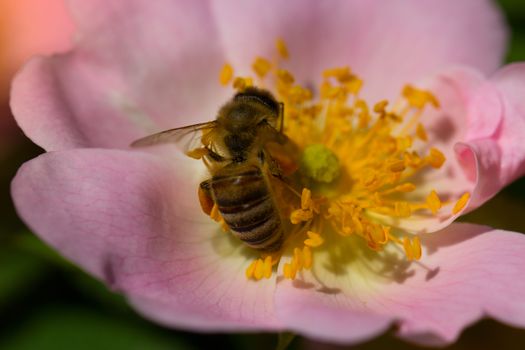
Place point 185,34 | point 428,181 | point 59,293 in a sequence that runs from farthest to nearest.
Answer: point 59,293
point 185,34
point 428,181

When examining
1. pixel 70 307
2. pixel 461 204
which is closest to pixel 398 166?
pixel 461 204

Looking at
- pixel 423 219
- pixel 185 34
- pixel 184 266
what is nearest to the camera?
pixel 184 266

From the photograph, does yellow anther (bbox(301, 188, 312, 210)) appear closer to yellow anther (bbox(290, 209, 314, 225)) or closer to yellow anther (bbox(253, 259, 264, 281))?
yellow anther (bbox(290, 209, 314, 225))

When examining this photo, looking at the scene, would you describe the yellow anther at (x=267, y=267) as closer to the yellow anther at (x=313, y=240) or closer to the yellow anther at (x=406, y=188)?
the yellow anther at (x=313, y=240)

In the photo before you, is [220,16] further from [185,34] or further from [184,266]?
[184,266]

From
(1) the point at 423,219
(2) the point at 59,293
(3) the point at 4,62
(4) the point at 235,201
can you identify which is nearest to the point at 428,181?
(1) the point at 423,219

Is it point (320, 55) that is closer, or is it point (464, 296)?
point (464, 296)

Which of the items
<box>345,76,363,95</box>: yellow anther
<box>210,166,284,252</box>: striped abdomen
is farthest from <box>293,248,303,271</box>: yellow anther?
<box>345,76,363,95</box>: yellow anther
